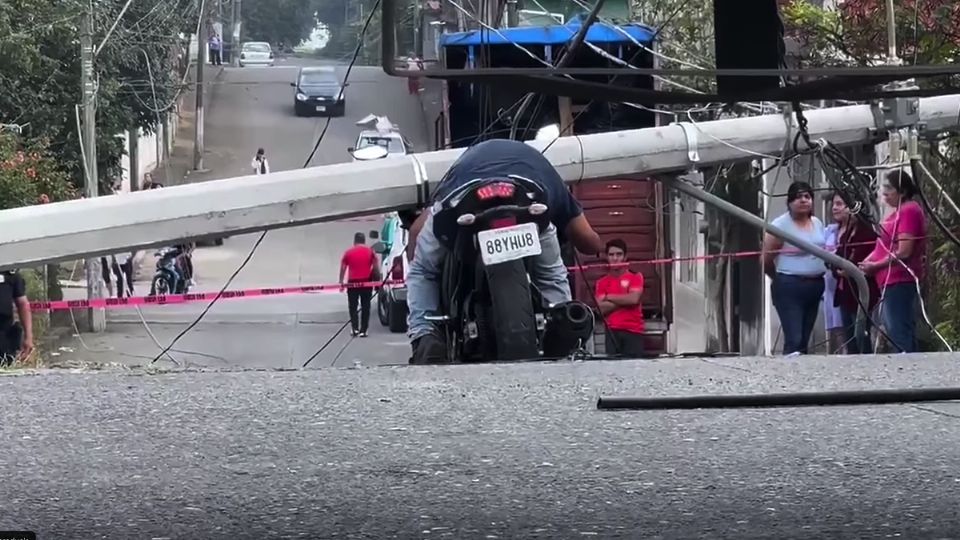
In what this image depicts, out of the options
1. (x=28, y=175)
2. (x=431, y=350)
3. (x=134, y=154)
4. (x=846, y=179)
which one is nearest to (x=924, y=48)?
(x=846, y=179)

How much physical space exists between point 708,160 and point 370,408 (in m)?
4.07

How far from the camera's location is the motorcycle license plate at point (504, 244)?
8633 millimetres

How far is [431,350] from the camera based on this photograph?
9.20m

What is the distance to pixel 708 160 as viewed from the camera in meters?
10.7

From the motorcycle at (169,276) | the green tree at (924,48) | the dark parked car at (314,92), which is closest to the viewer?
the green tree at (924,48)

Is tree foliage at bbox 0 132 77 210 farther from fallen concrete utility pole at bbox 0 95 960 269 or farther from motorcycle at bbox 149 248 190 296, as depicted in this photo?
fallen concrete utility pole at bbox 0 95 960 269

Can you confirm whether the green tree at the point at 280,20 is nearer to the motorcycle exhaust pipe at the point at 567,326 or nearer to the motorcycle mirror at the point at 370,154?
the motorcycle mirror at the point at 370,154

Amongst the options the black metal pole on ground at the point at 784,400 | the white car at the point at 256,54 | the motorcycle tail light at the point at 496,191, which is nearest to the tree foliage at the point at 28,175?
the white car at the point at 256,54

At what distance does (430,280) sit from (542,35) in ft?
5.91

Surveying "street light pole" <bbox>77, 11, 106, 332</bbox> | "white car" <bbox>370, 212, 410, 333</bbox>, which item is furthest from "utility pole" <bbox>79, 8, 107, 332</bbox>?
"white car" <bbox>370, 212, 410, 333</bbox>

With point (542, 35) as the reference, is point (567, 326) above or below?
below

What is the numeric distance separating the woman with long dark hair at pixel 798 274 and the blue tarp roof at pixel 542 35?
171 centimetres

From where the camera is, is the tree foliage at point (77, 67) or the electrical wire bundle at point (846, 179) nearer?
the electrical wire bundle at point (846, 179)

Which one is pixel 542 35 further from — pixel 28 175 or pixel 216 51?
pixel 216 51
